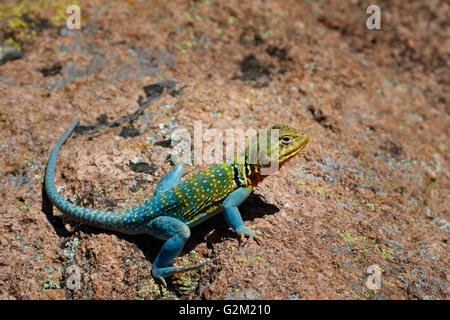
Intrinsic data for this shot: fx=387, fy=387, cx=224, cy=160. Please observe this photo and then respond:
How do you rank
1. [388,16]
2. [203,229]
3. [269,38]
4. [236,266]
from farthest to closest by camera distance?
[388,16] → [269,38] → [203,229] → [236,266]

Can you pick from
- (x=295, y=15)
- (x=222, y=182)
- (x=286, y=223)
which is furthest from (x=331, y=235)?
(x=295, y=15)

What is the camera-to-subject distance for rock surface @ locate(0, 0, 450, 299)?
3.79m

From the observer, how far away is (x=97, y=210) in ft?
13.4

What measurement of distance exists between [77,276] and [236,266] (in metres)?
1.62

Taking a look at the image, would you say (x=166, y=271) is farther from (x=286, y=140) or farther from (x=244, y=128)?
(x=244, y=128)

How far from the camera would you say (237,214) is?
3951 millimetres

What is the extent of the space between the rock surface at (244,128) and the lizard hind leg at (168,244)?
0.15 m

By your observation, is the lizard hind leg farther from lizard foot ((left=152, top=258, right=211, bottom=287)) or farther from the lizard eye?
the lizard eye

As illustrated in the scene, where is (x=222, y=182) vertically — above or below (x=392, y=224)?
above

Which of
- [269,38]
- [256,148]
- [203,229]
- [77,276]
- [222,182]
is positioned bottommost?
[77,276]

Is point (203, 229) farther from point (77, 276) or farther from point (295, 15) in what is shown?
point (295, 15)

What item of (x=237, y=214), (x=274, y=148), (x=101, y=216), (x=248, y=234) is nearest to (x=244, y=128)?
(x=274, y=148)

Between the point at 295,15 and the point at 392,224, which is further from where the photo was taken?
the point at 295,15

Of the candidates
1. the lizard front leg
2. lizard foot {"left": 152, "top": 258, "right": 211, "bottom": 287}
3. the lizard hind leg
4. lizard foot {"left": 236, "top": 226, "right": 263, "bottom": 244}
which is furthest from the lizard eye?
lizard foot {"left": 152, "top": 258, "right": 211, "bottom": 287}
